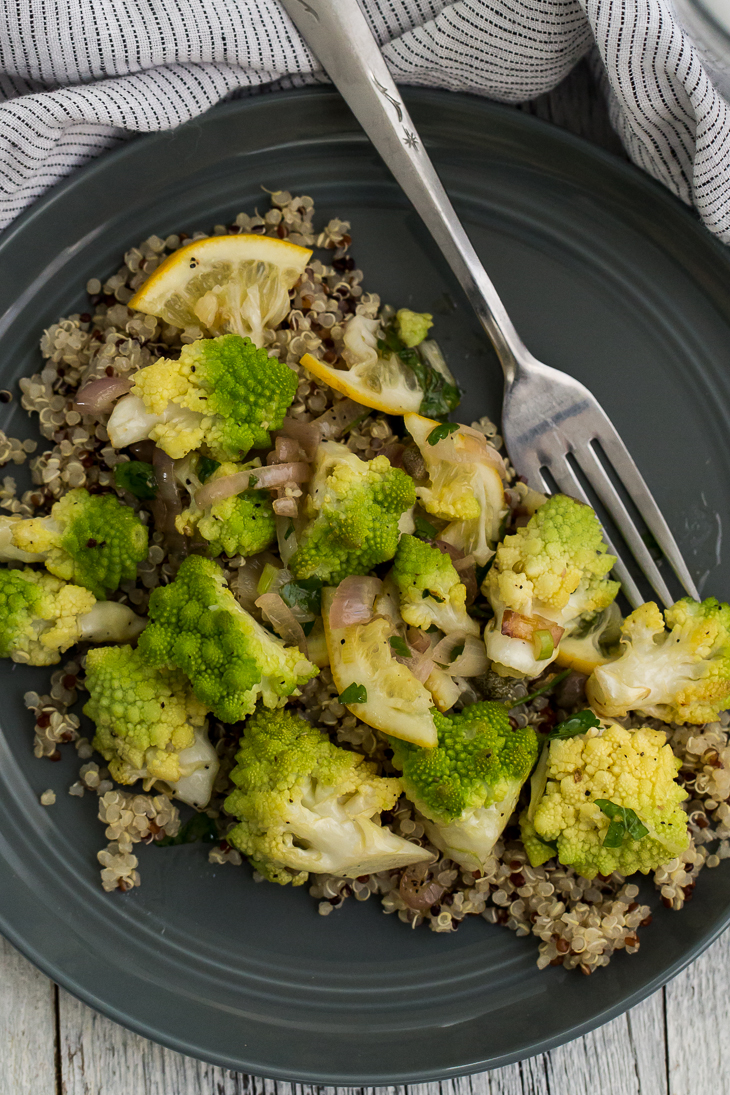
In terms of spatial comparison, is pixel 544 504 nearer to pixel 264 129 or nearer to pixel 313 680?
pixel 313 680

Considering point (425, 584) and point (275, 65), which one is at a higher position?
point (275, 65)

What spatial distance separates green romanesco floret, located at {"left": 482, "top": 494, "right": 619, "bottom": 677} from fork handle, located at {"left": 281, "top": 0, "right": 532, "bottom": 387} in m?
0.45

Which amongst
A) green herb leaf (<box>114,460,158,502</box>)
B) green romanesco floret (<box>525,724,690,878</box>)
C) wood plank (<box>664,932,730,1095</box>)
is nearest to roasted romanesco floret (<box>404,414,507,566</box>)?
green romanesco floret (<box>525,724,690,878</box>)

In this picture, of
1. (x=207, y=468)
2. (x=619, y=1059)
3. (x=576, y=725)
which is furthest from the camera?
(x=619, y=1059)

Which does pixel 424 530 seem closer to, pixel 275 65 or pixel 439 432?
pixel 439 432

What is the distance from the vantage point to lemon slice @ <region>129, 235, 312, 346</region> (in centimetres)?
212

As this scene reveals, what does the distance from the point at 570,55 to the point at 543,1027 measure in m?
2.64

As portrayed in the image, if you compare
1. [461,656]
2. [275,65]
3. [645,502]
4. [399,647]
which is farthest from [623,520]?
[275,65]

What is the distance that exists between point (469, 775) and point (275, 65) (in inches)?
74.8

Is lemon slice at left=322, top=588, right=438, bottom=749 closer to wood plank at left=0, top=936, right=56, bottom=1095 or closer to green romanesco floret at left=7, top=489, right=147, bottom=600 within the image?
green romanesco floret at left=7, top=489, right=147, bottom=600

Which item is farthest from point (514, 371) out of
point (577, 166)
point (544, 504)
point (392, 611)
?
point (392, 611)

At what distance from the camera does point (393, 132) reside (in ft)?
7.09

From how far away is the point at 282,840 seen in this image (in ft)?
6.68

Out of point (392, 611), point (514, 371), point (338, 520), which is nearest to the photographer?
point (338, 520)
